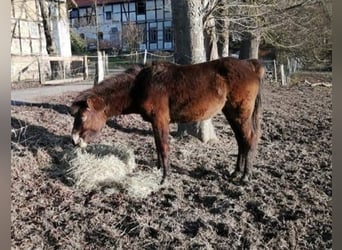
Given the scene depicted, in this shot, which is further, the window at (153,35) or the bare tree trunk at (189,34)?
the bare tree trunk at (189,34)

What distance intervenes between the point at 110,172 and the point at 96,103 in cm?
32

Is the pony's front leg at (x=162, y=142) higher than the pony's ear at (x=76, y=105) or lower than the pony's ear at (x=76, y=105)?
lower

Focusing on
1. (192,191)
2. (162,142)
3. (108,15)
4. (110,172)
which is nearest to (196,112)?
(162,142)

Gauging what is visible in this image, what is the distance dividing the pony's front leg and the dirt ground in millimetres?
62

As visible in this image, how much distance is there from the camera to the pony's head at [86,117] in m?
1.72

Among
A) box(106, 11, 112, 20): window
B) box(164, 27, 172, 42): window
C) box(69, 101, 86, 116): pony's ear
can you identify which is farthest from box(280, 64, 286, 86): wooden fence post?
box(69, 101, 86, 116): pony's ear

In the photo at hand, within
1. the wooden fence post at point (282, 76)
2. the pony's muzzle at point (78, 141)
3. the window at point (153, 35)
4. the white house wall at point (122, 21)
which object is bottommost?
the pony's muzzle at point (78, 141)

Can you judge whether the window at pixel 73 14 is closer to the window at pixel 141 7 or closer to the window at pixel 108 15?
the window at pixel 108 15

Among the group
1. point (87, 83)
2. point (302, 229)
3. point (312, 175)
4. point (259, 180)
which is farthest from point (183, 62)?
point (302, 229)

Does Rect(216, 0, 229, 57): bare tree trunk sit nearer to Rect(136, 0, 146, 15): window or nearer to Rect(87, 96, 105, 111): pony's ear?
Rect(136, 0, 146, 15): window

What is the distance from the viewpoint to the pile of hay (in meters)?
1.71

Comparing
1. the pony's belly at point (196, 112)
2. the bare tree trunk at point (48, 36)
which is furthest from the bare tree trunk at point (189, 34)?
the bare tree trunk at point (48, 36)

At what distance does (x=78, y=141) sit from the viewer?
1.75 meters

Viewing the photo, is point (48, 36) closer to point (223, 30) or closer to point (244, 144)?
point (223, 30)
